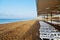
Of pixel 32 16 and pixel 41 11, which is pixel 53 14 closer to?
pixel 41 11

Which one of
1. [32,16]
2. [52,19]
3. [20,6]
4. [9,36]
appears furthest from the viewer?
[52,19]

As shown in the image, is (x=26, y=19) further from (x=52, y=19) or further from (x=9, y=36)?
(x=52, y=19)

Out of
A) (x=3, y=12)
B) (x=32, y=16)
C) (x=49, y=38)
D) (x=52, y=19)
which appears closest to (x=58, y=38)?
(x=49, y=38)

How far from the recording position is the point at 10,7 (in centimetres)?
243

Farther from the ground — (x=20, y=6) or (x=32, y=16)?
(x=20, y=6)

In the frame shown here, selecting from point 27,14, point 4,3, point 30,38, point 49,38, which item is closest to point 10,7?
point 4,3

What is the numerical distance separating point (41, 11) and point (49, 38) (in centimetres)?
68

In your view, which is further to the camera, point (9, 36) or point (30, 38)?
point (30, 38)

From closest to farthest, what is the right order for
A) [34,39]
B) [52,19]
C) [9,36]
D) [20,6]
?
[9,36] → [20,6] → [34,39] → [52,19]

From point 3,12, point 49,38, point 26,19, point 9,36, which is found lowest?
point 49,38

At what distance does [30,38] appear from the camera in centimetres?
272

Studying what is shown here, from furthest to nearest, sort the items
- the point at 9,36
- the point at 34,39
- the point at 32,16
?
1. the point at 34,39
2. the point at 32,16
3. the point at 9,36

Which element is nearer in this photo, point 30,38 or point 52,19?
point 30,38

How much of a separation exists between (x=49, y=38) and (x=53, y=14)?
0.58m
